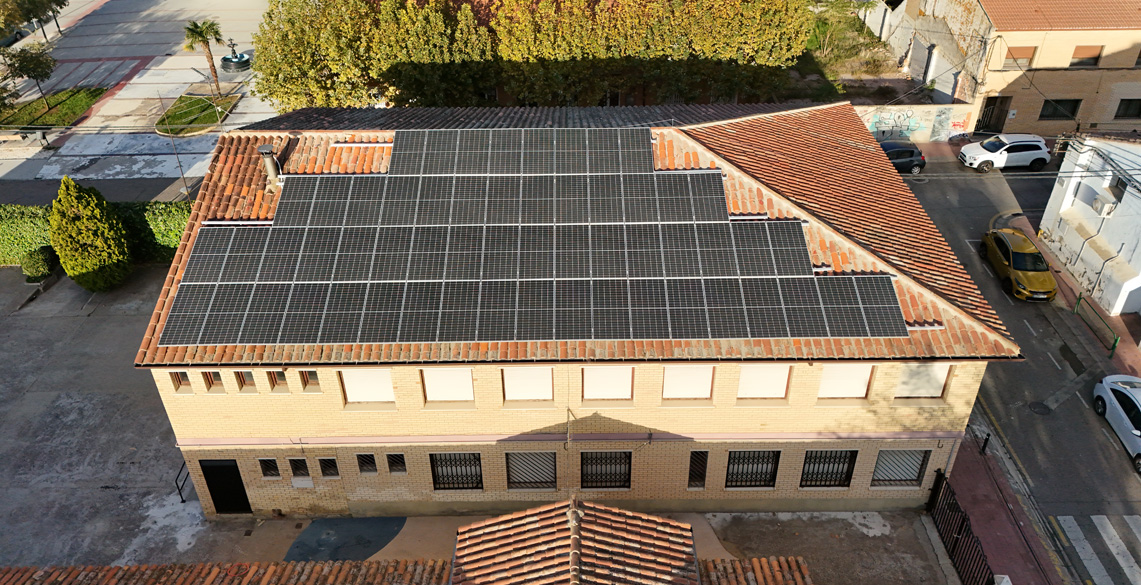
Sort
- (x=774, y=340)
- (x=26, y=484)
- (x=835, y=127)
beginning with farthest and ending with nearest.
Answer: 1. (x=835, y=127)
2. (x=26, y=484)
3. (x=774, y=340)

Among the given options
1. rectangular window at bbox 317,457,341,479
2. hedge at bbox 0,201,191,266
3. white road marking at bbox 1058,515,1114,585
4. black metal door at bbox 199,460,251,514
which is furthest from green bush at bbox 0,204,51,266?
white road marking at bbox 1058,515,1114,585

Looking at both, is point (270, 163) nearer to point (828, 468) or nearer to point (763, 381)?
point (763, 381)

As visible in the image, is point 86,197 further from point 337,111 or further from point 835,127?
point 835,127

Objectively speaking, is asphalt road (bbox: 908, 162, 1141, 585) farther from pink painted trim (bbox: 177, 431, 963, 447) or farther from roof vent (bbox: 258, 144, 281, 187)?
roof vent (bbox: 258, 144, 281, 187)

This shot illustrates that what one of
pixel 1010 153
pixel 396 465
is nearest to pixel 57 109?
pixel 396 465

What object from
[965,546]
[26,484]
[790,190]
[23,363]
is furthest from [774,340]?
[23,363]

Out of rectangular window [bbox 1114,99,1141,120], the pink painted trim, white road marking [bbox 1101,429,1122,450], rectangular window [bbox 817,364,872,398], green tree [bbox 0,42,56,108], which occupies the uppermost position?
green tree [bbox 0,42,56,108]

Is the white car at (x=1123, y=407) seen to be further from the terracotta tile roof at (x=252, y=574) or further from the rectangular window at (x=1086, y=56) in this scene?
the rectangular window at (x=1086, y=56)
